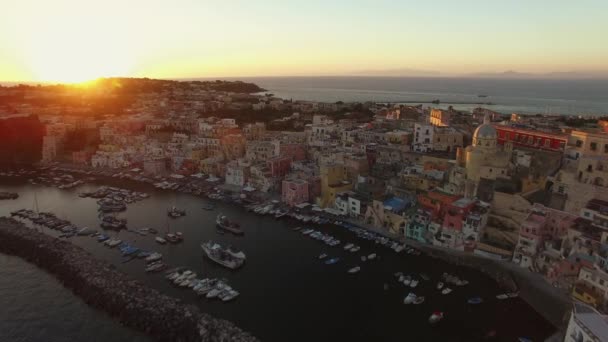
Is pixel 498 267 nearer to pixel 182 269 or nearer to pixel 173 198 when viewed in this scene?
pixel 182 269

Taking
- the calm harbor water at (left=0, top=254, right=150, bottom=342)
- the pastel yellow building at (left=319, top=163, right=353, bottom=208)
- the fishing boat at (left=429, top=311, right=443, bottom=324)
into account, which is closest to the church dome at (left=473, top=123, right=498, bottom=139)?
the pastel yellow building at (left=319, top=163, right=353, bottom=208)

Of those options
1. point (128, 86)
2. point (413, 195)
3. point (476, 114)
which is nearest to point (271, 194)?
point (413, 195)

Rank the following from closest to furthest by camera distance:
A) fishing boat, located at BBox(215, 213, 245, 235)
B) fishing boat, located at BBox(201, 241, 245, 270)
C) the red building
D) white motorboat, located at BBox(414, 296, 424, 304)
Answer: white motorboat, located at BBox(414, 296, 424, 304)
fishing boat, located at BBox(201, 241, 245, 270)
fishing boat, located at BBox(215, 213, 245, 235)
the red building

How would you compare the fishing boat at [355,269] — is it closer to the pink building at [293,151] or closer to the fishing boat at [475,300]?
the fishing boat at [475,300]

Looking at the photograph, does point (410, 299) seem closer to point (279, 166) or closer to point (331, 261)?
point (331, 261)

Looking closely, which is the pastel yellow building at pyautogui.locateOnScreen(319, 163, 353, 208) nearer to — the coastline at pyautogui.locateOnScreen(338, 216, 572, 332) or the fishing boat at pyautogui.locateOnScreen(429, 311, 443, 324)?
the coastline at pyautogui.locateOnScreen(338, 216, 572, 332)

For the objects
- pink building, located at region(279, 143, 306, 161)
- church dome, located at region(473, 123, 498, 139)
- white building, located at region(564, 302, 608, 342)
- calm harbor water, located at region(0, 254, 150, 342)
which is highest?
church dome, located at region(473, 123, 498, 139)
